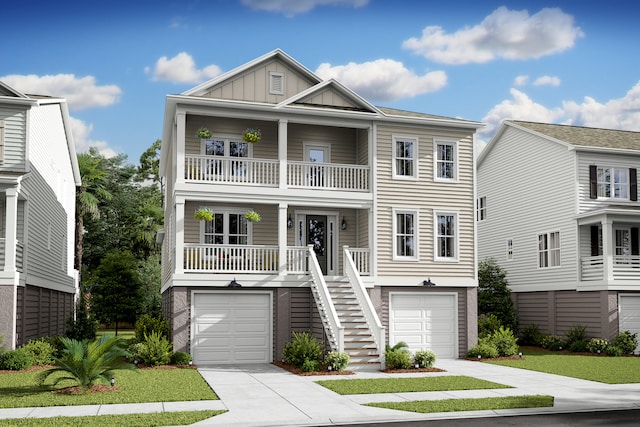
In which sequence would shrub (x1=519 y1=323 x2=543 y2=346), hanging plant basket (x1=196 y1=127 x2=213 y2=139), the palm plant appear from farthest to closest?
shrub (x1=519 y1=323 x2=543 y2=346) → hanging plant basket (x1=196 y1=127 x2=213 y2=139) → the palm plant

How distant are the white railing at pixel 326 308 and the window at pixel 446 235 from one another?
5131mm

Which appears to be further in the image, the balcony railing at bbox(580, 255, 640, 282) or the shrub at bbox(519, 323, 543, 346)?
the shrub at bbox(519, 323, 543, 346)

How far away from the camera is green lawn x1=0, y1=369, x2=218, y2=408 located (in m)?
15.1

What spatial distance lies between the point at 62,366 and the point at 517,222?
24.5 meters

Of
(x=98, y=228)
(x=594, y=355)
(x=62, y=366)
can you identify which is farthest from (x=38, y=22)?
(x=98, y=228)

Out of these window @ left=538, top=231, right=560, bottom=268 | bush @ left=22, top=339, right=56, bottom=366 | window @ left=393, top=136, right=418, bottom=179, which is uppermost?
window @ left=393, top=136, right=418, bottom=179

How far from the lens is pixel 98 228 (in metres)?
54.8

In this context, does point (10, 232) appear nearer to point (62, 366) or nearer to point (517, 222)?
point (62, 366)

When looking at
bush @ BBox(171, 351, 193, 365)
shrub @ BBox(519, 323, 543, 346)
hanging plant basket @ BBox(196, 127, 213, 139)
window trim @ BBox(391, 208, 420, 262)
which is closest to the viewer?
bush @ BBox(171, 351, 193, 365)

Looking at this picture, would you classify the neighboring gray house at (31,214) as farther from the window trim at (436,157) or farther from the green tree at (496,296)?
the green tree at (496,296)

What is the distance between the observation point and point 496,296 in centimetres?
3431

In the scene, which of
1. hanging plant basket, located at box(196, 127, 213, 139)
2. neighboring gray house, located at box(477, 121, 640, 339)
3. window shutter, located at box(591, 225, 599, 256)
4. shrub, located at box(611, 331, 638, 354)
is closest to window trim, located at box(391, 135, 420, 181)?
hanging plant basket, located at box(196, 127, 213, 139)

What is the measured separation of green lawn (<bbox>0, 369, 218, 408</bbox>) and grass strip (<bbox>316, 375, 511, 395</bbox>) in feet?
10.3

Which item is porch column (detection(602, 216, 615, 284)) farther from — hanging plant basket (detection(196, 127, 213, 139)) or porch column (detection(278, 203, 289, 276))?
hanging plant basket (detection(196, 127, 213, 139))
